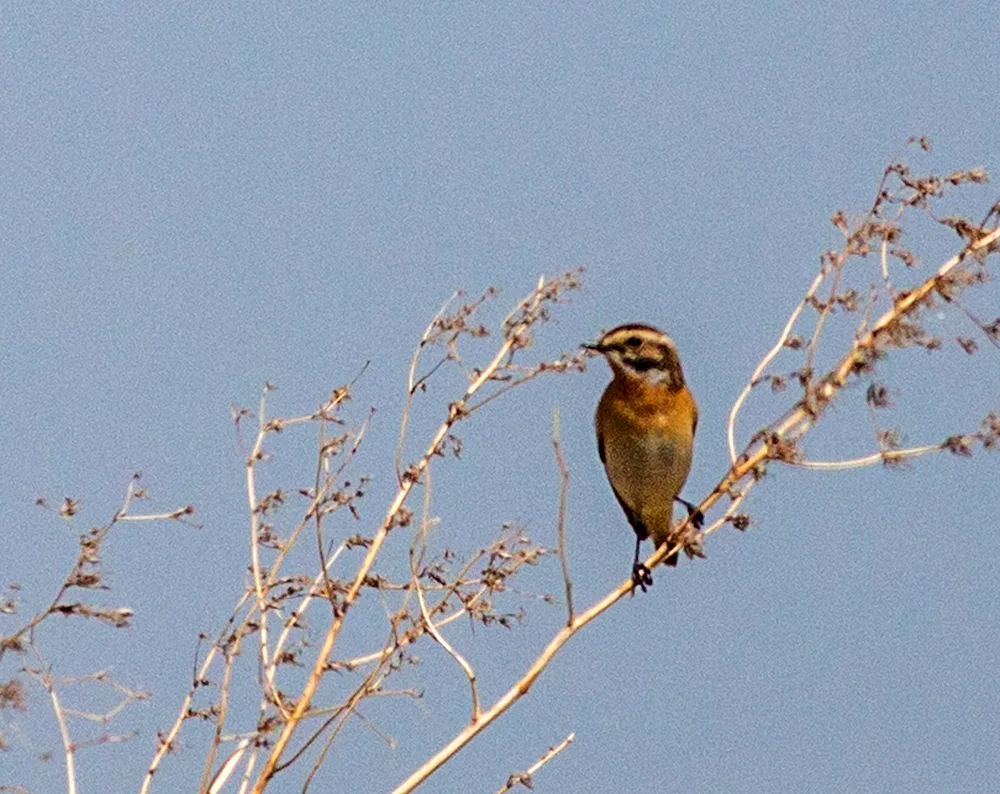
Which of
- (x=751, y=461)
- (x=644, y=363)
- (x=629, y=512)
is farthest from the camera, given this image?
(x=629, y=512)

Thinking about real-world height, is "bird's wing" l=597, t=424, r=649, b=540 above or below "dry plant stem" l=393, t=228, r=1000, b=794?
above

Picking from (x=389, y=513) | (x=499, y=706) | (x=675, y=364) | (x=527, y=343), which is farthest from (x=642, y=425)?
(x=499, y=706)

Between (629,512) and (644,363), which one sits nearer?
(644,363)

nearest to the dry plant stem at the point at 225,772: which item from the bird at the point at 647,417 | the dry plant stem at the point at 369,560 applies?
the dry plant stem at the point at 369,560

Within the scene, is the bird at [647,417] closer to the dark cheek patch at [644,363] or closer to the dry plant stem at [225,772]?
the dark cheek patch at [644,363]

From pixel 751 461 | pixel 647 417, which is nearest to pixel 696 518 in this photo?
pixel 751 461

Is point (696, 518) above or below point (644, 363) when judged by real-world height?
below

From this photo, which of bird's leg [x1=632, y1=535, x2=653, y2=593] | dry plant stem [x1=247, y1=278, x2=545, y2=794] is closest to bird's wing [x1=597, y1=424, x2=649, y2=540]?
bird's leg [x1=632, y1=535, x2=653, y2=593]

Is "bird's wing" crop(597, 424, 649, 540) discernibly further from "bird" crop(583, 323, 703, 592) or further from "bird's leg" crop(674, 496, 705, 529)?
"bird's leg" crop(674, 496, 705, 529)

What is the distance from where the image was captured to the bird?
20.5 ft

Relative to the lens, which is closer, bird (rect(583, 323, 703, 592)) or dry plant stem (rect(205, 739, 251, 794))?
dry plant stem (rect(205, 739, 251, 794))

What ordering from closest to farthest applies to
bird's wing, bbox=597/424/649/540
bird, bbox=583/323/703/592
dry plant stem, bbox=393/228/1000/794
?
dry plant stem, bbox=393/228/1000/794 → bird, bbox=583/323/703/592 → bird's wing, bbox=597/424/649/540

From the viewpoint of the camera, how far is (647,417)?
6316 mm

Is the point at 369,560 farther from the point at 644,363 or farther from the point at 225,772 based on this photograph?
the point at 644,363
